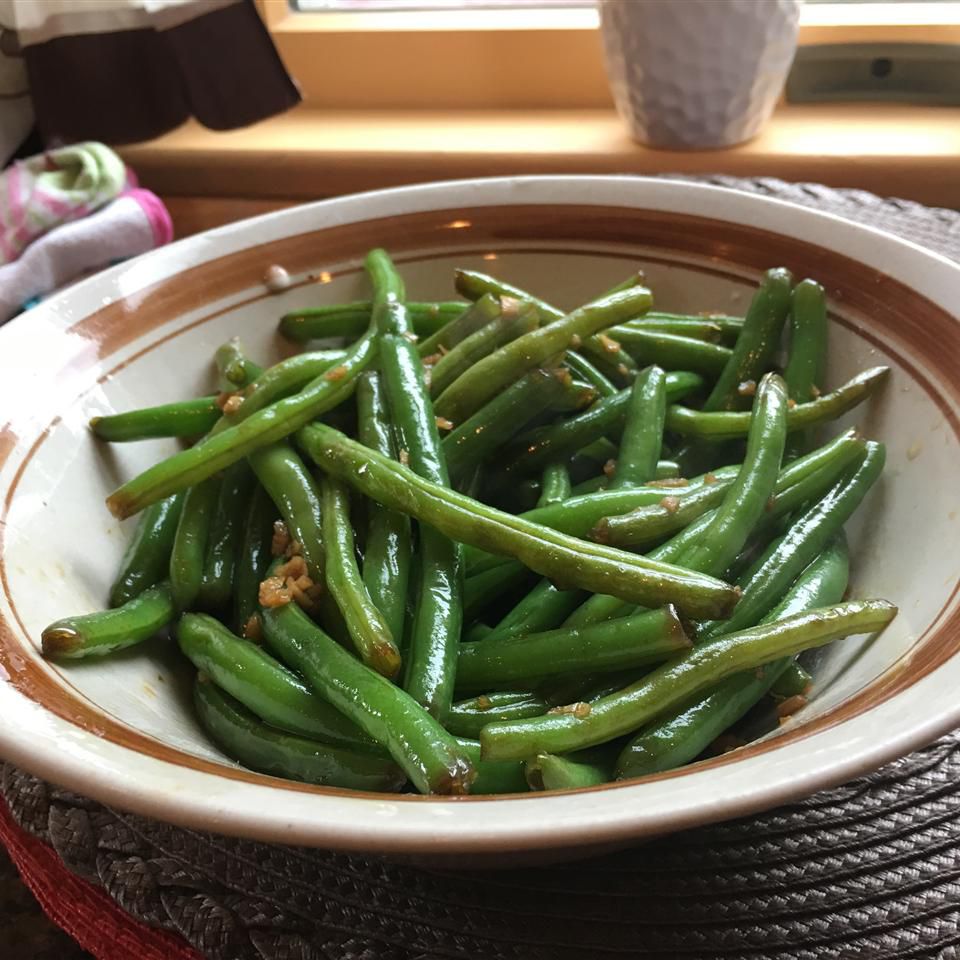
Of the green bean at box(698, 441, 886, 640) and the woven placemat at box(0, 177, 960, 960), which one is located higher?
the green bean at box(698, 441, 886, 640)

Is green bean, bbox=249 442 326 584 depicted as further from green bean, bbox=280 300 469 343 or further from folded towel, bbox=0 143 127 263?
folded towel, bbox=0 143 127 263

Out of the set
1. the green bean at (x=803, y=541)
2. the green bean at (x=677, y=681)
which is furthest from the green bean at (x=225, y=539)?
the green bean at (x=803, y=541)

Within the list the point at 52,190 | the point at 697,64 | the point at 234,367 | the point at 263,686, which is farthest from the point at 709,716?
the point at 52,190

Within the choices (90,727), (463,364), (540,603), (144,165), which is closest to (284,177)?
(144,165)

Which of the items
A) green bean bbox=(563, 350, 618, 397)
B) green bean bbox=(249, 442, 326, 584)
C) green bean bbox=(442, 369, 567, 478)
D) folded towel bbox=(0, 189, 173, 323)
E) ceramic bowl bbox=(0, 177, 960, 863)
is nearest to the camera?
ceramic bowl bbox=(0, 177, 960, 863)

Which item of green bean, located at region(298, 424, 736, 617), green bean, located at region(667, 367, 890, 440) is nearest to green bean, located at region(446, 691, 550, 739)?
green bean, located at region(298, 424, 736, 617)

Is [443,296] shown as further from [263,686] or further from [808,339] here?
[263,686]
